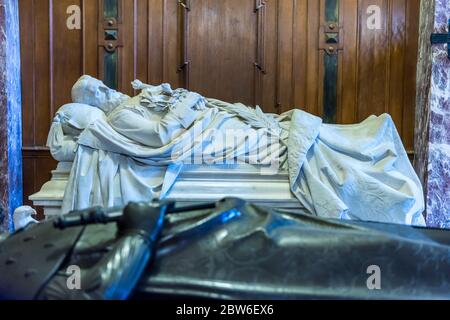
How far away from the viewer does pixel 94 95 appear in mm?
2572

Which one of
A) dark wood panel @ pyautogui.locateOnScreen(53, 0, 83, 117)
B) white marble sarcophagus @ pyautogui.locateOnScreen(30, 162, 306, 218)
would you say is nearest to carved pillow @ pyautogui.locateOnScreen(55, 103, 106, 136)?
white marble sarcophagus @ pyautogui.locateOnScreen(30, 162, 306, 218)

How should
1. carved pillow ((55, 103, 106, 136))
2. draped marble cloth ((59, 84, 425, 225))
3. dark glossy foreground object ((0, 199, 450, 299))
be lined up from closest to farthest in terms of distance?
dark glossy foreground object ((0, 199, 450, 299)) → draped marble cloth ((59, 84, 425, 225)) → carved pillow ((55, 103, 106, 136))

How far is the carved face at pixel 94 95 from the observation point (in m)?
2.55

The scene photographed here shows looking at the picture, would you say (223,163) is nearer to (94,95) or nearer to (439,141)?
(94,95)

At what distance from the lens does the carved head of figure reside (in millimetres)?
2555

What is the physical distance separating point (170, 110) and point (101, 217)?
1.64m

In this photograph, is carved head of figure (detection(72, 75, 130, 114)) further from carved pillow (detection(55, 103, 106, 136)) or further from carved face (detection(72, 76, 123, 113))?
carved pillow (detection(55, 103, 106, 136))

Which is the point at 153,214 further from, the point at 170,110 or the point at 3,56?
the point at 3,56

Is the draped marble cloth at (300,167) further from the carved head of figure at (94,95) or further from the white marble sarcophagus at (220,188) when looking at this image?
the carved head of figure at (94,95)

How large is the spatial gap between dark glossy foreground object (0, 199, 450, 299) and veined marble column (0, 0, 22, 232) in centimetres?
257

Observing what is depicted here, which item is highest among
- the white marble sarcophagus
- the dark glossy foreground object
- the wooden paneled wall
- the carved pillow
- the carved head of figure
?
the wooden paneled wall

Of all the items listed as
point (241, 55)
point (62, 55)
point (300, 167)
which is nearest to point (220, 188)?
point (300, 167)

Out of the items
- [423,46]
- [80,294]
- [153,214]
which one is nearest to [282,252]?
[153,214]

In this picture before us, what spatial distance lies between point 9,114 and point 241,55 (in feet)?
5.94
